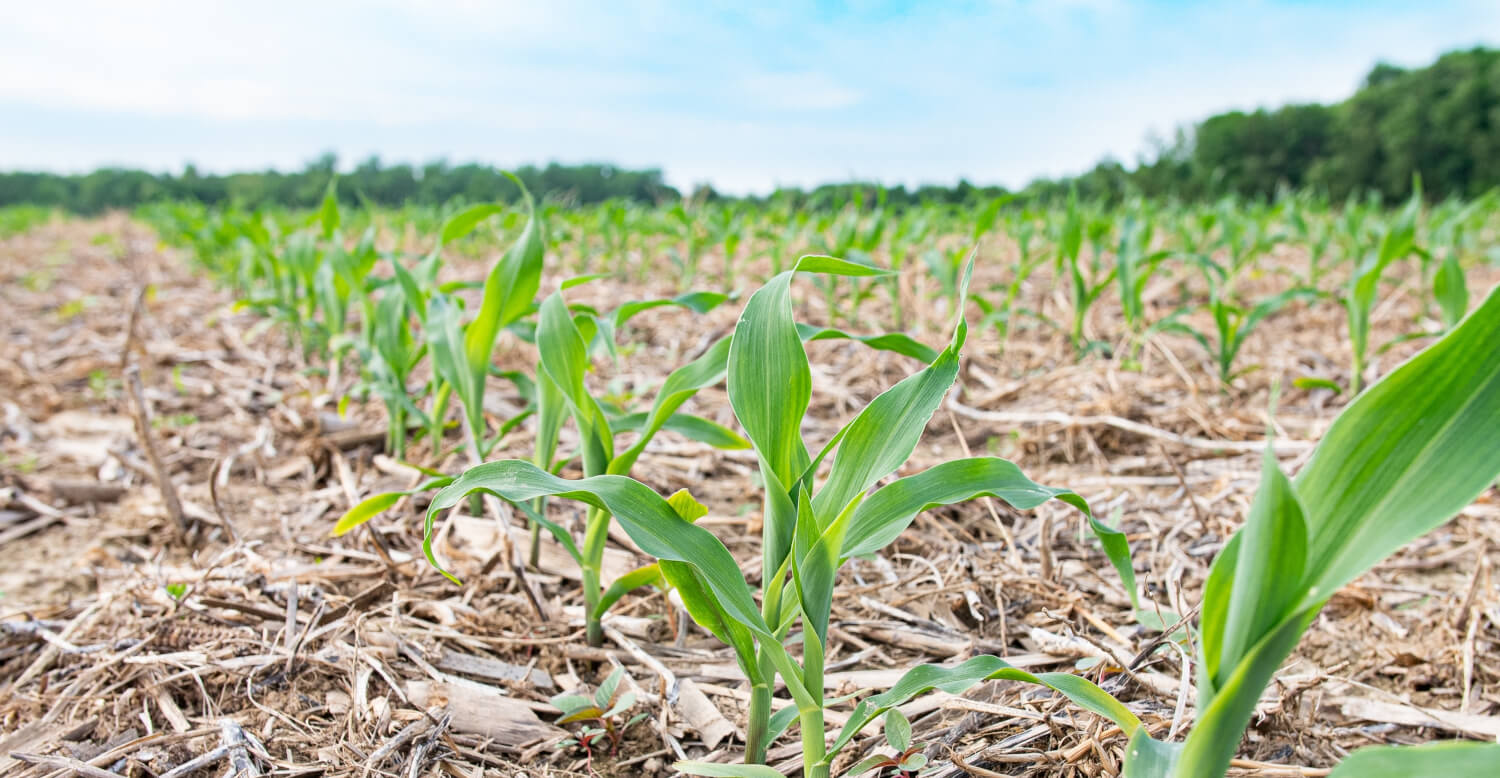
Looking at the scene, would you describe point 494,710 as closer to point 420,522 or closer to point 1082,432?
point 420,522

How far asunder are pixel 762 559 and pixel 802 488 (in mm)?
417

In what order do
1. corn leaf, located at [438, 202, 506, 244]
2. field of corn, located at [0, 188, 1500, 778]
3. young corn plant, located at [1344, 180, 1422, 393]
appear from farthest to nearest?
young corn plant, located at [1344, 180, 1422, 393], corn leaf, located at [438, 202, 506, 244], field of corn, located at [0, 188, 1500, 778]

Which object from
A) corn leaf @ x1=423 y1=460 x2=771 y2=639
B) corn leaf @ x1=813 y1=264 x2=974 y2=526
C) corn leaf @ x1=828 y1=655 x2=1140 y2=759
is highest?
corn leaf @ x1=813 y1=264 x2=974 y2=526

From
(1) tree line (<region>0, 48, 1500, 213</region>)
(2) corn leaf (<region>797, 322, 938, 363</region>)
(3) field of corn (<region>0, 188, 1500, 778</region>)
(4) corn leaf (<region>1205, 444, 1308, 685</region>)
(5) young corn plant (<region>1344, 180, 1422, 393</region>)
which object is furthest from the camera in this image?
(1) tree line (<region>0, 48, 1500, 213</region>)

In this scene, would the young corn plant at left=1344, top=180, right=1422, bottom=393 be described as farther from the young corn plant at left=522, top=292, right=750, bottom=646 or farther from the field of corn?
the young corn plant at left=522, top=292, right=750, bottom=646

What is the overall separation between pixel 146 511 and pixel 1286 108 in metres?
47.8

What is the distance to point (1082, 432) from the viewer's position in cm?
244

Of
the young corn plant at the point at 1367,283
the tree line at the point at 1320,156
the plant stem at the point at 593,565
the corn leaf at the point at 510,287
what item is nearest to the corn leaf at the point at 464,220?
the corn leaf at the point at 510,287

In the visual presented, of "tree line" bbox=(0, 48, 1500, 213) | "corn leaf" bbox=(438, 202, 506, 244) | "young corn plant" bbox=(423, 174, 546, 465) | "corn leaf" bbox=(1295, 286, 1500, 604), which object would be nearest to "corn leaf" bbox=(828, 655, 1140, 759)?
"corn leaf" bbox=(1295, 286, 1500, 604)

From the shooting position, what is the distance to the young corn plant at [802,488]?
0.93m

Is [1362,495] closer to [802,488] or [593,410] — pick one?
[802,488]

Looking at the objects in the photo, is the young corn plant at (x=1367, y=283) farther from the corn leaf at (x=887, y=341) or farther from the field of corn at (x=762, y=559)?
the corn leaf at (x=887, y=341)

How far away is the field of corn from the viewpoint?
0.80 meters

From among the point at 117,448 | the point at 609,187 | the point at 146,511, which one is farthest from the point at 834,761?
the point at 609,187
